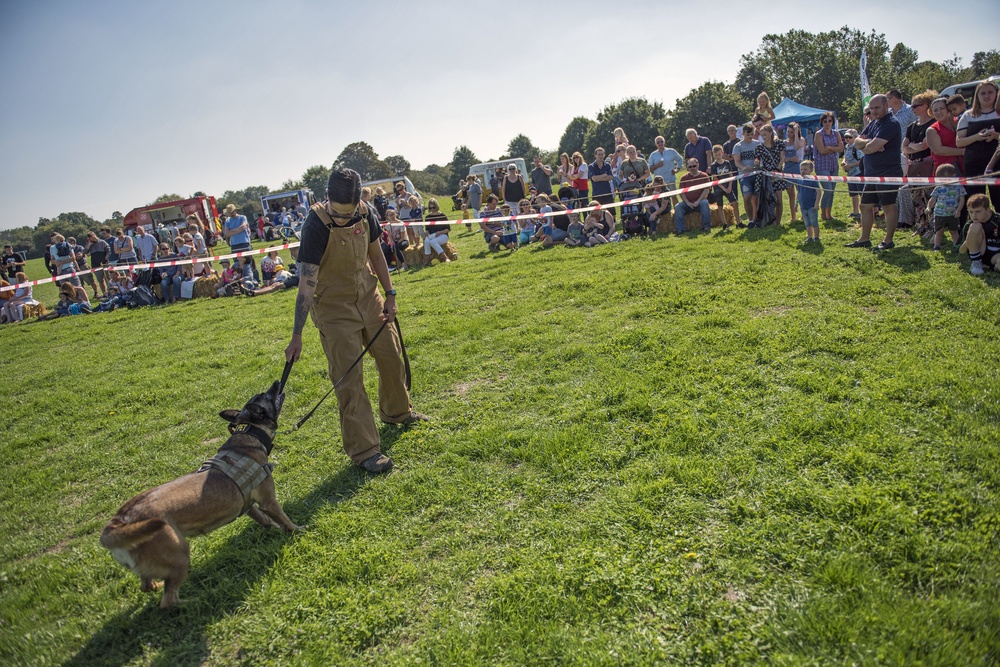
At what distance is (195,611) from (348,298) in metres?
2.26

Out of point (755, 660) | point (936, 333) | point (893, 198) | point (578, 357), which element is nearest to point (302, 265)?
point (578, 357)

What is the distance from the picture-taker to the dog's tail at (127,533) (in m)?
2.90

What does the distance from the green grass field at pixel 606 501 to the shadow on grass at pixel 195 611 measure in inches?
0.6

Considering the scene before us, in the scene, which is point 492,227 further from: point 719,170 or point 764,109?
point 764,109

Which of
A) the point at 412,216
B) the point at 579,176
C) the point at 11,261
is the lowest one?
the point at 412,216

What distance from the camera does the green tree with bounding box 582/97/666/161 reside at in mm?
49250

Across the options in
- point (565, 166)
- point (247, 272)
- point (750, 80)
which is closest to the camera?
point (247, 272)

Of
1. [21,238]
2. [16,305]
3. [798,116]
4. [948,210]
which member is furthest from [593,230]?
[21,238]

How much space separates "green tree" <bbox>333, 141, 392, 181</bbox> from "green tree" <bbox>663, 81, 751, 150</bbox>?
134 feet

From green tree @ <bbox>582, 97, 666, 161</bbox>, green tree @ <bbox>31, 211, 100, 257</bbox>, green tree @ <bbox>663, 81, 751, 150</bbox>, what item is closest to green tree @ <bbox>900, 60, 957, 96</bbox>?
green tree @ <bbox>663, 81, 751, 150</bbox>

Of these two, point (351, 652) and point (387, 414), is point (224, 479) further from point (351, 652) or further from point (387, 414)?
point (387, 414)

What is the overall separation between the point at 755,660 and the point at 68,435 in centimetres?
706

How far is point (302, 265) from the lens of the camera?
13.3ft

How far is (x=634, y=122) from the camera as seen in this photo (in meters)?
49.9
